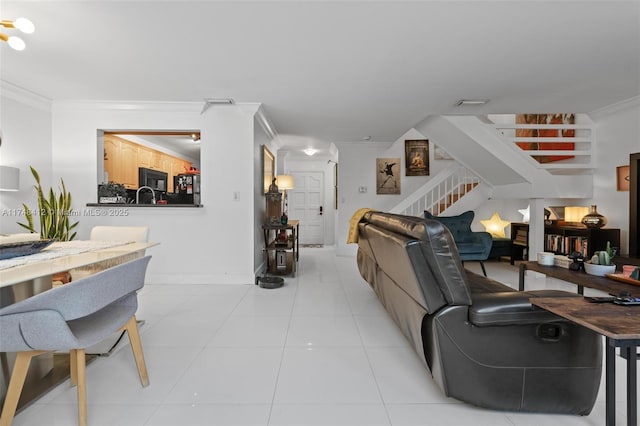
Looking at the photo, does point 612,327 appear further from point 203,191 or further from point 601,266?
point 203,191

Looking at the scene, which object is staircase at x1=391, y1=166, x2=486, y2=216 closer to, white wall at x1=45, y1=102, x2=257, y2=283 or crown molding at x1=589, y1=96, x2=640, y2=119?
crown molding at x1=589, y1=96, x2=640, y2=119

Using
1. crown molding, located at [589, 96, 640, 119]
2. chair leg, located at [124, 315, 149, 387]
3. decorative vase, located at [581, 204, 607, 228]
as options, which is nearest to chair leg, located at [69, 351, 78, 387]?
chair leg, located at [124, 315, 149, 387]

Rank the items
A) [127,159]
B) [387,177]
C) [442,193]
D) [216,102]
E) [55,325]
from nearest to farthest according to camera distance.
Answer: [55,325] → [216,102] → [127,159] → [442,193] → [387,177]

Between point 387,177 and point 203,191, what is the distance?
398cm

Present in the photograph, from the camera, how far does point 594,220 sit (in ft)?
14.0

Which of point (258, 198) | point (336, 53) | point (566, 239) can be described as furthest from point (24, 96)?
point (566, 239)

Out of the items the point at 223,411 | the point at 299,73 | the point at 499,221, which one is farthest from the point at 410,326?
the point at 499,221

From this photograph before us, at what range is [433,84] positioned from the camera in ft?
11.4

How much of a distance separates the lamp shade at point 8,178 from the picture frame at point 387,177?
18.2 ft

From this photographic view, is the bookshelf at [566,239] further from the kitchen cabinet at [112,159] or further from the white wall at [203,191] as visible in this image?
the kitchen cabinet at [112,159]

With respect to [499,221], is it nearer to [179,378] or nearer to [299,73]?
[299,73]

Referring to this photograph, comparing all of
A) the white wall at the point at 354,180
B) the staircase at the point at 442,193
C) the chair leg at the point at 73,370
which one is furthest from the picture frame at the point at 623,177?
the chair leg at the point at 73,370

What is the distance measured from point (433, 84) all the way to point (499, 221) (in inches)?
141

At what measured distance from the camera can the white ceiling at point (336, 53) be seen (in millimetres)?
2178
